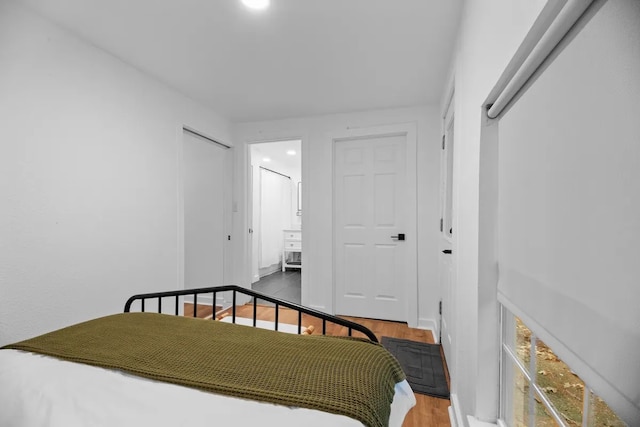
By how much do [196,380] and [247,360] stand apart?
6.5 inches

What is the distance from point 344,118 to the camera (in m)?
3.22

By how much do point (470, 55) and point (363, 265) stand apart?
2358 millimetres

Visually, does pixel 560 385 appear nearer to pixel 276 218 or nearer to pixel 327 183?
pixel 327 183

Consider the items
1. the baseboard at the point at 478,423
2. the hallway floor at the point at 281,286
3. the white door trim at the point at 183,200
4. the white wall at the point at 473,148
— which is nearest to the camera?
the white wall at the point at 473,148

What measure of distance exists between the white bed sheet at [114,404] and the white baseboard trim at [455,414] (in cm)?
116

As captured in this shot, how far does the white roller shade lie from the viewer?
0.41m

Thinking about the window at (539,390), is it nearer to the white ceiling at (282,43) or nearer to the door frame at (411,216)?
the white ceiling at (282,43)

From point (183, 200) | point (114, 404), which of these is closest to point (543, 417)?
point (114, 404)

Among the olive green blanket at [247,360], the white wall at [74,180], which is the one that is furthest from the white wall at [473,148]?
the white wall at [74,180]

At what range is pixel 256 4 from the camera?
1.55 meters

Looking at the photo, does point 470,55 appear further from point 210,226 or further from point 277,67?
point 210,226

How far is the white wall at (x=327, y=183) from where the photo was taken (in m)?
2.95

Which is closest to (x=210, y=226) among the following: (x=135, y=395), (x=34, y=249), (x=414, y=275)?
(x=34, y=249)

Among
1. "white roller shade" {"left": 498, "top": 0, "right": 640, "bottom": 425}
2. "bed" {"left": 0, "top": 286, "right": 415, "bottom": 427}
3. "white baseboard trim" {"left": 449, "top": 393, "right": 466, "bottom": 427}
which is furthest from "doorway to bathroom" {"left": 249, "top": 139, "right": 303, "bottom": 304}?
"white roller shade" {"left": 498, "top": 0, "right": 640, "bottom": 425}
